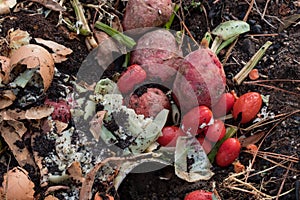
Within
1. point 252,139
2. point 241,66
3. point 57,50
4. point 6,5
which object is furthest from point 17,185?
point 241,66

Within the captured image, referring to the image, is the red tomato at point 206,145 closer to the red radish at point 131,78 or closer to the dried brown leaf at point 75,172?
the red radish at point 131,78

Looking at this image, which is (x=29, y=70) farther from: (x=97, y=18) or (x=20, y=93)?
(x=97, y=18)

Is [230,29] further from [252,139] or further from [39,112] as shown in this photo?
[39,112]

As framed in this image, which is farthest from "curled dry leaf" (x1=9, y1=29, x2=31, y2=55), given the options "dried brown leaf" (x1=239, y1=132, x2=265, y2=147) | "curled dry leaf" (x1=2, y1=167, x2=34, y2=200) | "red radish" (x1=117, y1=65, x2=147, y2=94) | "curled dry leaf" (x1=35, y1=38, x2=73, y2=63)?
"dried brown leaf" (x1=239, y1=132, x2=265, y2=147)

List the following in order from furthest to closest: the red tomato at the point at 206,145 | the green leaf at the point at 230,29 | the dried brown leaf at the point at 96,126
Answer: the green leaf at the point at 230,29 < the red tomato at the point at 206,145 < the dried brown leaf at the point at 96,126

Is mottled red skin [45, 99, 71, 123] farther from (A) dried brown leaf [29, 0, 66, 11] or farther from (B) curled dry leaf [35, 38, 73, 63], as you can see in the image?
(A) dried brown leaf [29, 0, 66, 11]

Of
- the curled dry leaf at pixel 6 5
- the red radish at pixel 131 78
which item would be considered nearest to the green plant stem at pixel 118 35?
the red radish at pixel 131 78

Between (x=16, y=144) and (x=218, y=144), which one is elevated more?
(x=16, y=144)
